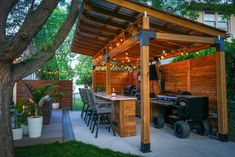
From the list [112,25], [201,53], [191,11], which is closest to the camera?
[112,25]

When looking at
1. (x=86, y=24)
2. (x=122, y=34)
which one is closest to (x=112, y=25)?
(x=122, y=34)

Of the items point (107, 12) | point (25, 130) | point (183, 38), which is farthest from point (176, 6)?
point (25, 130)

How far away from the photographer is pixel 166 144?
490cm

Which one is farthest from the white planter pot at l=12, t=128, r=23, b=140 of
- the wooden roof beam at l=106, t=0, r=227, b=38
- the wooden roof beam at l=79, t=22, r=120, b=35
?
the wooden roof beam at l=79, t=22, r=120, b=35

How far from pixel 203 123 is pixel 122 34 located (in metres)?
3.31

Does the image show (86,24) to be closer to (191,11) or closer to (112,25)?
(112,25)

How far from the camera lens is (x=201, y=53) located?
7.63 m

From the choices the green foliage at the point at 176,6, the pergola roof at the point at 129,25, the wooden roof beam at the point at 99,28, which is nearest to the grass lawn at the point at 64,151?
the pergola roof at the point at 129,25

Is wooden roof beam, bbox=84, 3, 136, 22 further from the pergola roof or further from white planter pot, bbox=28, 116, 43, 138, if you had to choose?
white planter pot, bbox=28, 116, 43, 138

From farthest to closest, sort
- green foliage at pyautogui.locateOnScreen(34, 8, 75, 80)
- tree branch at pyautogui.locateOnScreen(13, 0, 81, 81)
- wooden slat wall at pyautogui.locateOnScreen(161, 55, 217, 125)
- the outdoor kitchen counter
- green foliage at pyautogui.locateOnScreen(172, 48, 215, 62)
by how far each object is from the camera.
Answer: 1. green foliage at pyautogui.locateOnScreen(34, 8, 75, 80)
2. green foliage at pyautogui.locateOnScreen(172, 48, 215, 62)
3. wooden slat wall at pyautogui.locateOnScreen(161, 55, 217, 125)
4. the outdoor kitchen counter
5. tree branch at pyautogui.locateOnScreen(13, 0, 81, 81)

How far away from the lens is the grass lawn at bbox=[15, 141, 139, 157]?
405 cm

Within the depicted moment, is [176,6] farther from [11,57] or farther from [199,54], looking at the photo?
[11,57]

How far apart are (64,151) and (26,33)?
7.61 feet

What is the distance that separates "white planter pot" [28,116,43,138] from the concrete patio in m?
0.97
